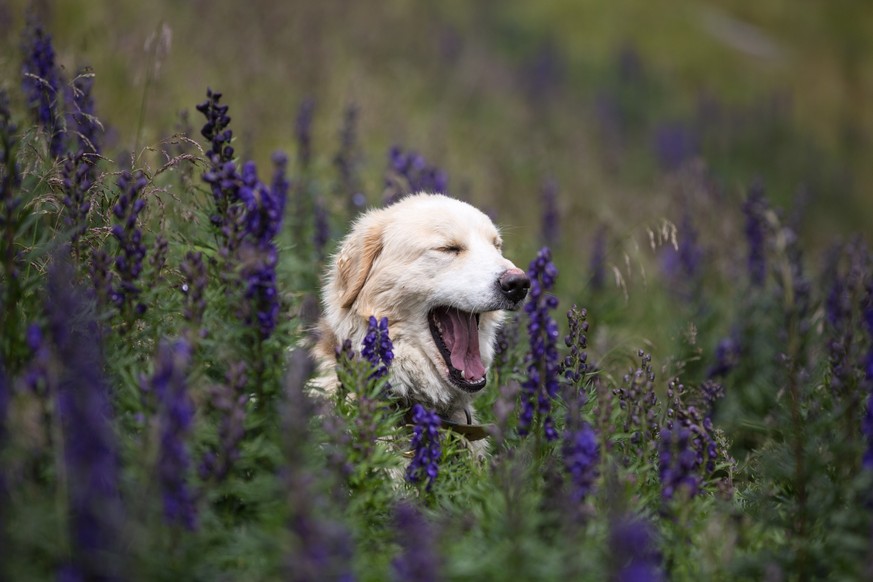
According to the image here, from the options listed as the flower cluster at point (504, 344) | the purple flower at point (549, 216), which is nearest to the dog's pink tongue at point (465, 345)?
the flower cluster at point (504, 344)

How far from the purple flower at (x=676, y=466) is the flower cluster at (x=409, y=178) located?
3481 millimetres

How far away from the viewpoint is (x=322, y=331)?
13.5 ft

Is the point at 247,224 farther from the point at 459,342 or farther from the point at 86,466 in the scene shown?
the point at 459,342

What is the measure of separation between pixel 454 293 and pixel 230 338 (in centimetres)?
150

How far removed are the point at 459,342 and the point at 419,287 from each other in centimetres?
36

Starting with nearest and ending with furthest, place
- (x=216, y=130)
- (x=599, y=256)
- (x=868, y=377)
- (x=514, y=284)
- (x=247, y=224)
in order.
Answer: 1. (x=247, y=224)
2. (x=216, y=130)
3. (x=868, y=377)
4. (x=514, y=284)
5. (x=599, y=256)

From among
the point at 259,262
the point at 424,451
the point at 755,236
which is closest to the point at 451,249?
the point at 424,451

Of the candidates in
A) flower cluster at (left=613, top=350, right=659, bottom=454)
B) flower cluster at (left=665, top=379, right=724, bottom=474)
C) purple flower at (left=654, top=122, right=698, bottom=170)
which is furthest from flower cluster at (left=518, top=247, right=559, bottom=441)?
purple flower at (left=654, top=122, right=698, bottom=170)

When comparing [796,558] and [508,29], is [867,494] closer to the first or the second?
[796,558]

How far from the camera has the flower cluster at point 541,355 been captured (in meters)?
2.87

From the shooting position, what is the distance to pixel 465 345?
4.08 meters

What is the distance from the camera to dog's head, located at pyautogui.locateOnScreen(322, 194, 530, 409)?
389cm

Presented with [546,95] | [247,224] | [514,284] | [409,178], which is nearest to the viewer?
[247,224]

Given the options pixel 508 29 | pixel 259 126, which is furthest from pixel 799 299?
pixel 508 29
